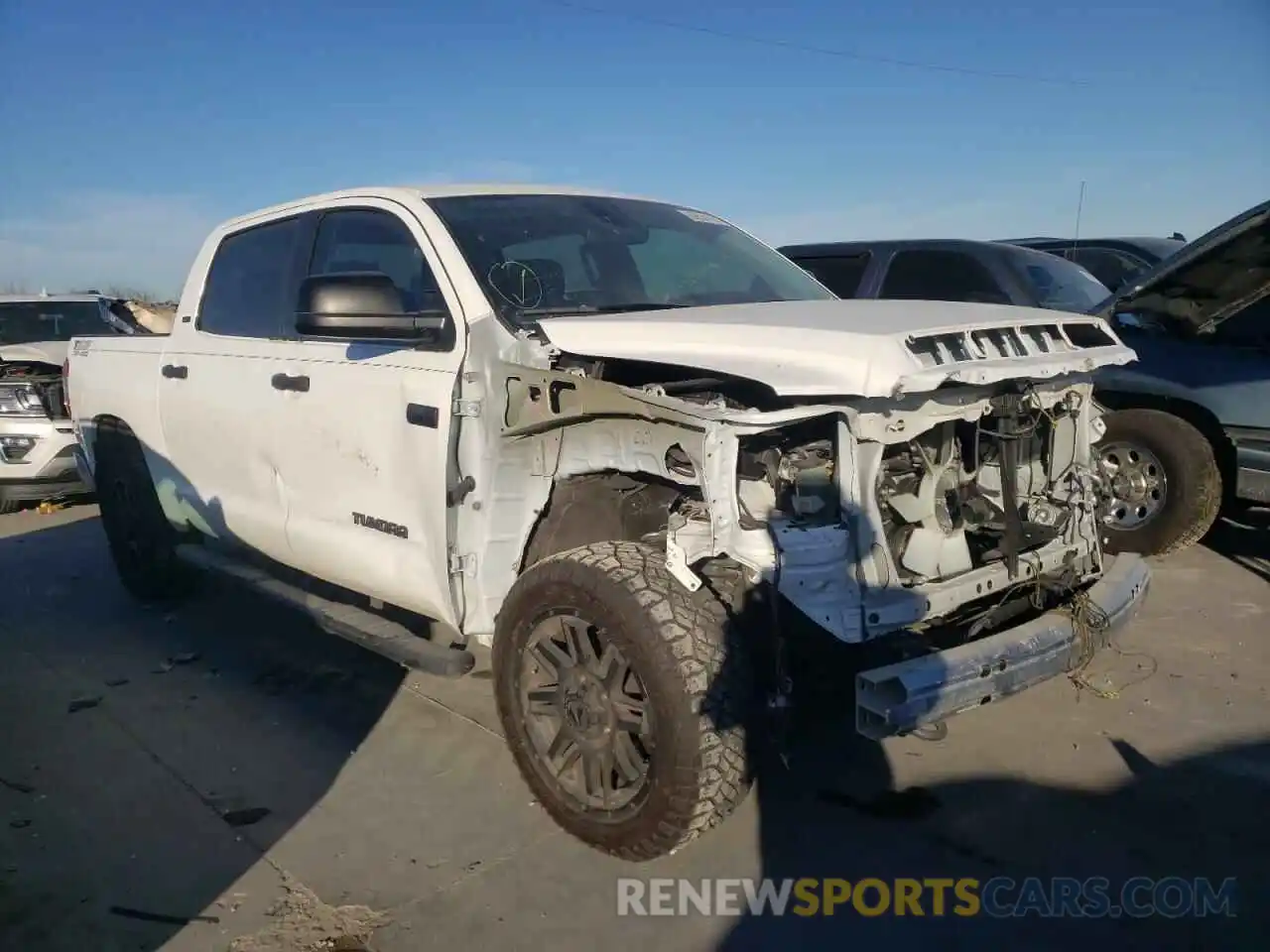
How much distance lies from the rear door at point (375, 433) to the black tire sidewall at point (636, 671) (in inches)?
16.9

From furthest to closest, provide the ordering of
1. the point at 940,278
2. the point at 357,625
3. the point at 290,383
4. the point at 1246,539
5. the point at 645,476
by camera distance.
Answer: the point at 940,278
the point at 1246,539
the point at 290,383
the point at 357,625
the point at 645,476

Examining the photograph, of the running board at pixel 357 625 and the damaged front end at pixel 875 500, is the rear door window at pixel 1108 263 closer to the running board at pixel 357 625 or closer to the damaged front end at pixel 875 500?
the damaged front end at pixel 875 500

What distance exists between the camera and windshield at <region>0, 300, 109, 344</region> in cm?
999

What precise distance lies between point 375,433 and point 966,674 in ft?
7.07

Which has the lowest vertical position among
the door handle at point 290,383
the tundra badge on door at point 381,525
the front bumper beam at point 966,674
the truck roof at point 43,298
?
the front bumper beam at point 966,674

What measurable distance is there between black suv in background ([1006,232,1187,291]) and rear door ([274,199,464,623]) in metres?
7.52

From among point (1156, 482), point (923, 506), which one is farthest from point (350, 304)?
point (1156, 482)

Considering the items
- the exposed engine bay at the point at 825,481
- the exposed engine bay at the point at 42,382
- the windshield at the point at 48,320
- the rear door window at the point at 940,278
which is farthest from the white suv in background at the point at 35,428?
the rear door window at the point at 940,278

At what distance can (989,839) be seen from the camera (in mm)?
3070

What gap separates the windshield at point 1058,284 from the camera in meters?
7.07

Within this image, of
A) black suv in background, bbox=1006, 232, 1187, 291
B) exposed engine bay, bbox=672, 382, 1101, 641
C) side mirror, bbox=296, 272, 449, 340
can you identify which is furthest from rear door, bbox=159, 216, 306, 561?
black suv in background, bbox=1006, 232, 1187, 291

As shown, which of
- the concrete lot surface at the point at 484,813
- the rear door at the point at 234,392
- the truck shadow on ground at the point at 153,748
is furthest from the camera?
the rear door at the point at 234,392

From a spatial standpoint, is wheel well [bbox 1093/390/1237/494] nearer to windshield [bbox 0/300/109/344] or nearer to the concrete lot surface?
the concrete lot surface

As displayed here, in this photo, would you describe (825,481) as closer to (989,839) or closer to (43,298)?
(989,839)
